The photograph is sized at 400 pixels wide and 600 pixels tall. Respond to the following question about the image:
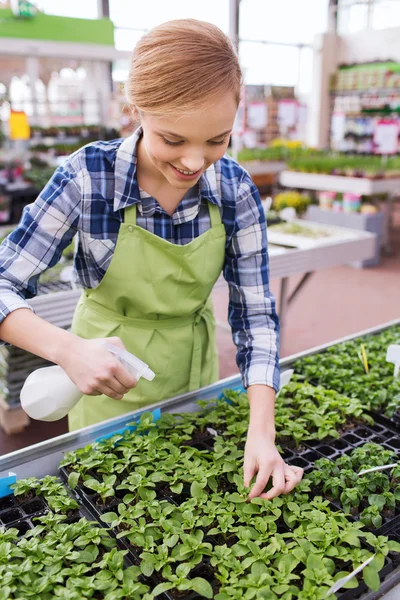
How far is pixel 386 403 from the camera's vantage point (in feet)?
4.97

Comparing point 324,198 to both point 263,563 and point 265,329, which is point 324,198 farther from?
point 263,563

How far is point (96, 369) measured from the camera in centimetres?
99

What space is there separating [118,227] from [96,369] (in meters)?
0.44

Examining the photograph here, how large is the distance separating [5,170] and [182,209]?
4.98 meters

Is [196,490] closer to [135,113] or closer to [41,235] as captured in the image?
[41,235]

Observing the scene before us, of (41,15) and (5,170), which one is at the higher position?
(41,15)

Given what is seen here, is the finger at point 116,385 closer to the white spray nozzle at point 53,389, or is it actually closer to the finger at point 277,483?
the white spray nozzle at point 53,389

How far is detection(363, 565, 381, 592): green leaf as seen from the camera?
891 millimetres

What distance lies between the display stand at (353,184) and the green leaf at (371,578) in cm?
581

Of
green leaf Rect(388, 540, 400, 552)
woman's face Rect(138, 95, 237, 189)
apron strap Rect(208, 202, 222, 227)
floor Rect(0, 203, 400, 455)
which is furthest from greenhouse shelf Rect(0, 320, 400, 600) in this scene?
floor Rect(0, 203, 400, 455)

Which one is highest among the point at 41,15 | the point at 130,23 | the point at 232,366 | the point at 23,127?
the point at 130,23

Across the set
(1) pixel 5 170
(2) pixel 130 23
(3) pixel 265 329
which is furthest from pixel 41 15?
(3) pixel 265 329

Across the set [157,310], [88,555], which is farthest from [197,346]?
[88,555]

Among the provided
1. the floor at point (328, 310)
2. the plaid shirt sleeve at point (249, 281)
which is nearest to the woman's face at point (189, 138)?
the plaid shirt sleeve at point (249, 281)
